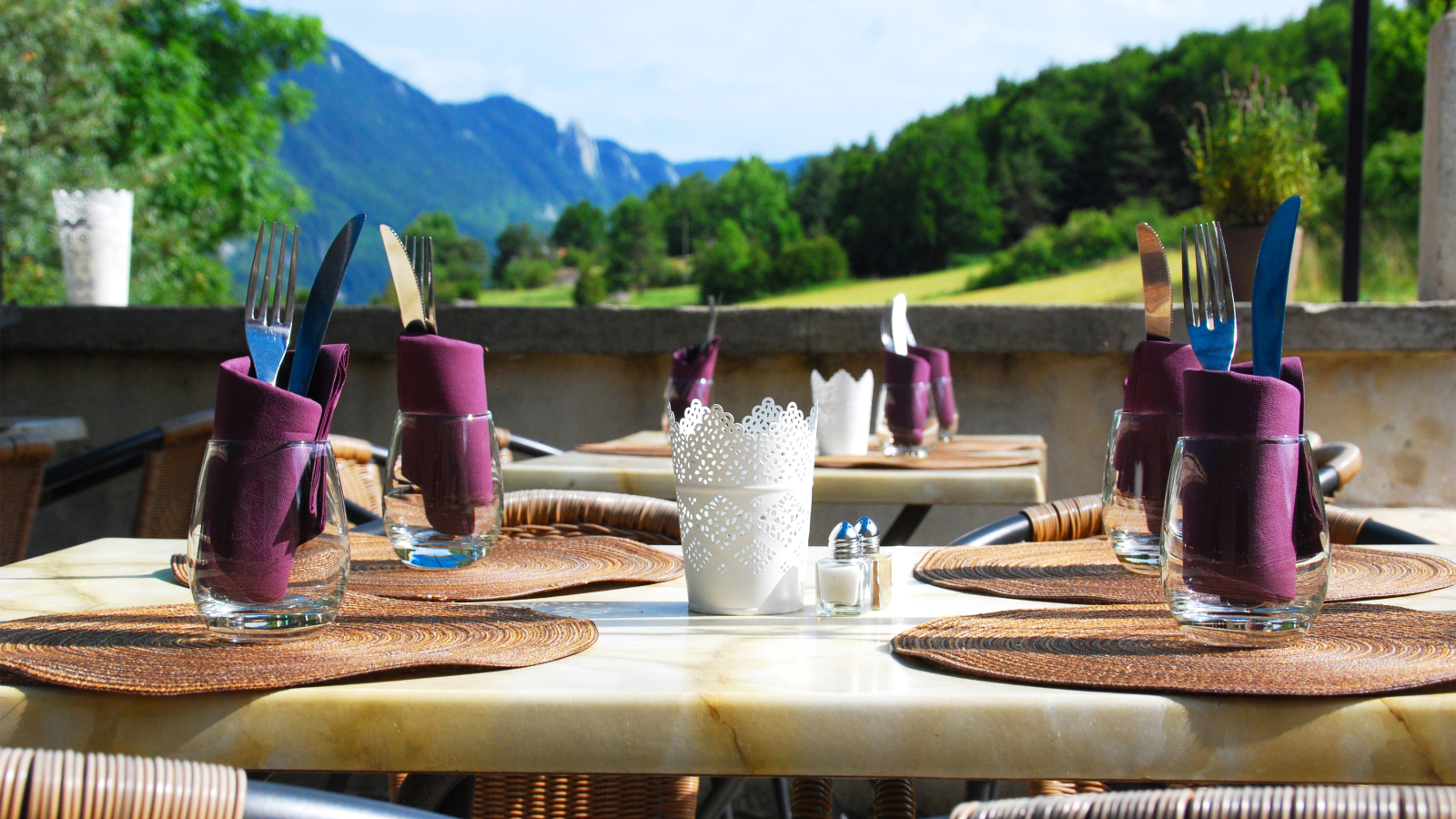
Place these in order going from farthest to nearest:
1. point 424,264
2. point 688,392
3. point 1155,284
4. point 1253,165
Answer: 1. point 1253,165
2. point 688,392
3. point 424,264
4. point 1155,284

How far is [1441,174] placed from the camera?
11.5ft

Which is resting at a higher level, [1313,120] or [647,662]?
[1313,120]

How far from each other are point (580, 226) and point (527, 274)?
5.20 m

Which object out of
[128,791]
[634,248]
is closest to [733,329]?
[128,791]

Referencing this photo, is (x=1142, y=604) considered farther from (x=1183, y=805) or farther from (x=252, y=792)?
(x=252, y=792)

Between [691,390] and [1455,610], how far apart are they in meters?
1.36

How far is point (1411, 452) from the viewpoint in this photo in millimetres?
3211

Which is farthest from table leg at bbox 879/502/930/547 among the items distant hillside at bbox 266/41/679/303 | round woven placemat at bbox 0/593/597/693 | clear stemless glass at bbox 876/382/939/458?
distant hillside at bbox 266/41/679/303

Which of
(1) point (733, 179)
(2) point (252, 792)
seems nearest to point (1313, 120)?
(2) point (252, 792)

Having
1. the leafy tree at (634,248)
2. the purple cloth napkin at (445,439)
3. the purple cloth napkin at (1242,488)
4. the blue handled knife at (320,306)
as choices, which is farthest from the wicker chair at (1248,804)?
the leafy tree at (634,248)

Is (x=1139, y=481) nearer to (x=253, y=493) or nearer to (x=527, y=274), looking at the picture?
(x=253, y=493)

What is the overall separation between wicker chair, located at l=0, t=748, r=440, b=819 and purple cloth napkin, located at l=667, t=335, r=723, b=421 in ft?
5.17

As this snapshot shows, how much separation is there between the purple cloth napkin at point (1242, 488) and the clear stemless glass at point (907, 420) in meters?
1.35

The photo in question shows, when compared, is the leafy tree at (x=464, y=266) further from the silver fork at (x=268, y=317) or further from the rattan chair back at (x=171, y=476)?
the silver fork at (x=268, y=317)
